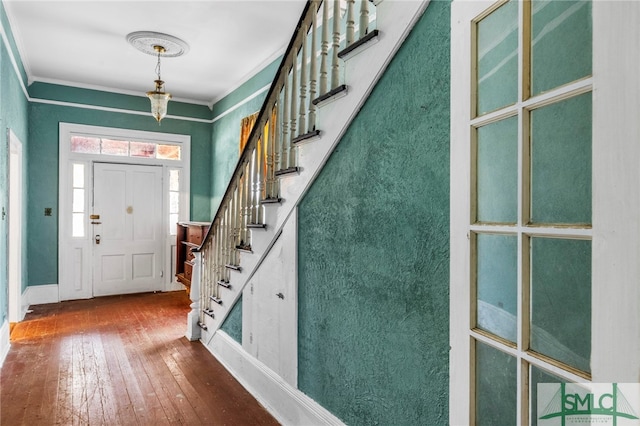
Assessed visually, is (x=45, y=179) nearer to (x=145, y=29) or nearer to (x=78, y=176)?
(x=78, y=176)

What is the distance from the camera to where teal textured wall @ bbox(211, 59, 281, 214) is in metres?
5.01

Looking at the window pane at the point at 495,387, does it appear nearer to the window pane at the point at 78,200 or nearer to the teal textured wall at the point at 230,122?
the teal textured wall at the point at 230,122

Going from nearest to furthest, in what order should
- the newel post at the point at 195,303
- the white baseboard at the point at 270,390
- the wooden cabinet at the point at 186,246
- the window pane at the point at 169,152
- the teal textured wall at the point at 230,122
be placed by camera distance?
the white baseboard at the point at 270,390 → the newel post at the point at 195,303 → the teal textured wall at the point at 230,122 → the wooden cabinet at the point at 186,246 → the window pane at the point at 169,152

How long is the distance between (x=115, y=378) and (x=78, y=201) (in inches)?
144

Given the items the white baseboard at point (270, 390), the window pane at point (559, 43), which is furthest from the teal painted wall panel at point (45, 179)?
the window pane at point (559, 43)

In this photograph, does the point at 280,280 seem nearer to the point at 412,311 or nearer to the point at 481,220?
the point at 412,311

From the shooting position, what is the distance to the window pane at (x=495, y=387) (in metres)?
1.12

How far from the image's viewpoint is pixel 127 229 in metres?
6.12

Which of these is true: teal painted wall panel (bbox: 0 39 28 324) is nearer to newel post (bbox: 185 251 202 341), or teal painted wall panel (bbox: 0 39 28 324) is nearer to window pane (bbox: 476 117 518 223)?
newel post (bbox: 185 251 202 341)

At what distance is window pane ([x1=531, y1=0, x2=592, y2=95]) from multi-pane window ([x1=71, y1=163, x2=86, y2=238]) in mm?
6262

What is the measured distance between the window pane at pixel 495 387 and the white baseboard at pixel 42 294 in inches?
237

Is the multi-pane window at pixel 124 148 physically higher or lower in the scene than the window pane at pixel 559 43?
higher

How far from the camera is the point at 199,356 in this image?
11.7ft

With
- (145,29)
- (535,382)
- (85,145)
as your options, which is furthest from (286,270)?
(85,145)
